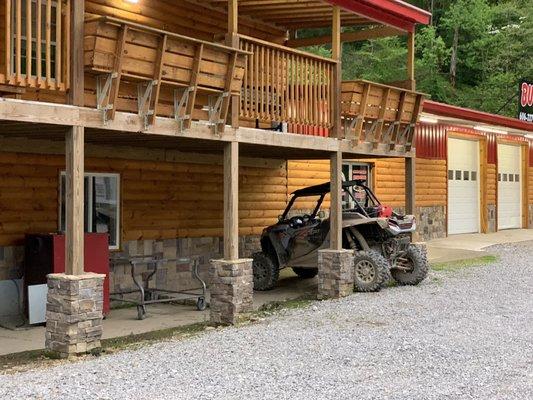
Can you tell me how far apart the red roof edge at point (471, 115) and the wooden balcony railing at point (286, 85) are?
752cm

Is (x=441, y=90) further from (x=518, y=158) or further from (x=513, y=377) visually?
(x=513, y=377)

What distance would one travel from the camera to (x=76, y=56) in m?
8.28

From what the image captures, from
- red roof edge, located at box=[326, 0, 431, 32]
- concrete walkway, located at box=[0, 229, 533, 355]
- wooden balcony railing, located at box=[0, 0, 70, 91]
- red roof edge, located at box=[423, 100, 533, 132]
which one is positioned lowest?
concrete walkway, located at box=[0, 229, 533, 355]

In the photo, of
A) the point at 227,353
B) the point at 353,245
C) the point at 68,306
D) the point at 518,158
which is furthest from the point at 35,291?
the point at 518,158

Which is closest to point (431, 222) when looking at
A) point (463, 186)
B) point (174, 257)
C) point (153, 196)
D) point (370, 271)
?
point (463, 186)

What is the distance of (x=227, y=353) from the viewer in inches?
316

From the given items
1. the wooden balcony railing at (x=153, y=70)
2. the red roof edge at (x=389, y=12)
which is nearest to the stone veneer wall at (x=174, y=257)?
the wooden balcony railing at (x=153, y=70)

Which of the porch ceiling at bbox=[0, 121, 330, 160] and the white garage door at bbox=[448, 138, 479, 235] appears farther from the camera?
the white garage door at bbox=[448, 138, 479, 235]

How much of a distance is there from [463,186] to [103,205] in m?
15.0

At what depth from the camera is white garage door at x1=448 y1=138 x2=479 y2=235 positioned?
23.4 m

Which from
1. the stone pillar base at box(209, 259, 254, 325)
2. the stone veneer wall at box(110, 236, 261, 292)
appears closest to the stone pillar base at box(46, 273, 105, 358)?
the stone pillar base at box(209, 259, 254, 325)

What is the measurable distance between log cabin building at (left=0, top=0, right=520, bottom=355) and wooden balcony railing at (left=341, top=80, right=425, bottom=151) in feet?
0.09

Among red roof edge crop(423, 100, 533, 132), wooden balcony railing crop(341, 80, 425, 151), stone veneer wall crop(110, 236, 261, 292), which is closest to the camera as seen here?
stone veneer wall crop(110, 236, 261, 292)

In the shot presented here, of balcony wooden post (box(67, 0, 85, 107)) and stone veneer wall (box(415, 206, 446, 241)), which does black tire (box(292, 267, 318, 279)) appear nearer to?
stone veneer wall (box(415, 206, 446, 241))
